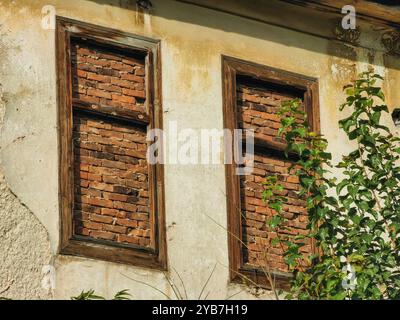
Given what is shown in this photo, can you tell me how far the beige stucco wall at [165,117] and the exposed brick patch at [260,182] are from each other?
0.93 ft

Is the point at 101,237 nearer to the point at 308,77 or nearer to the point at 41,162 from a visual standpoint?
the point at 41,162

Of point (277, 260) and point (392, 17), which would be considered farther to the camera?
point (392, 17)

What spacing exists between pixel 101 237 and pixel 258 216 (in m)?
1.60

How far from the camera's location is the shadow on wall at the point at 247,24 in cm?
1605

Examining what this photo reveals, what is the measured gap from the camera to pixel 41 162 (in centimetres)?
1480

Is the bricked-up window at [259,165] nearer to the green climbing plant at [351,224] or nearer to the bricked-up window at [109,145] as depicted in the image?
the bricked-up window at [109,145]

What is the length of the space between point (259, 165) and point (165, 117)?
1.02m

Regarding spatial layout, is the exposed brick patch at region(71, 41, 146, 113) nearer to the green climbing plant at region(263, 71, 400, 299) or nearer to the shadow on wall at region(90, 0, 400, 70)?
the shadow on wall at region(90, 0, 400, 70)

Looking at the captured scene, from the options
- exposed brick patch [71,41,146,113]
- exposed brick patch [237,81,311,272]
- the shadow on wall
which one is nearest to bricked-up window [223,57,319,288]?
exposed brick patch [237,81,311,272]

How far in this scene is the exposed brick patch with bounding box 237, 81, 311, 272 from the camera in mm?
15914

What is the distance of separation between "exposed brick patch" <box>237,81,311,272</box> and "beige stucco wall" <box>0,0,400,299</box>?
283 millimetres

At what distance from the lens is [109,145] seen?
15406 millimetres
